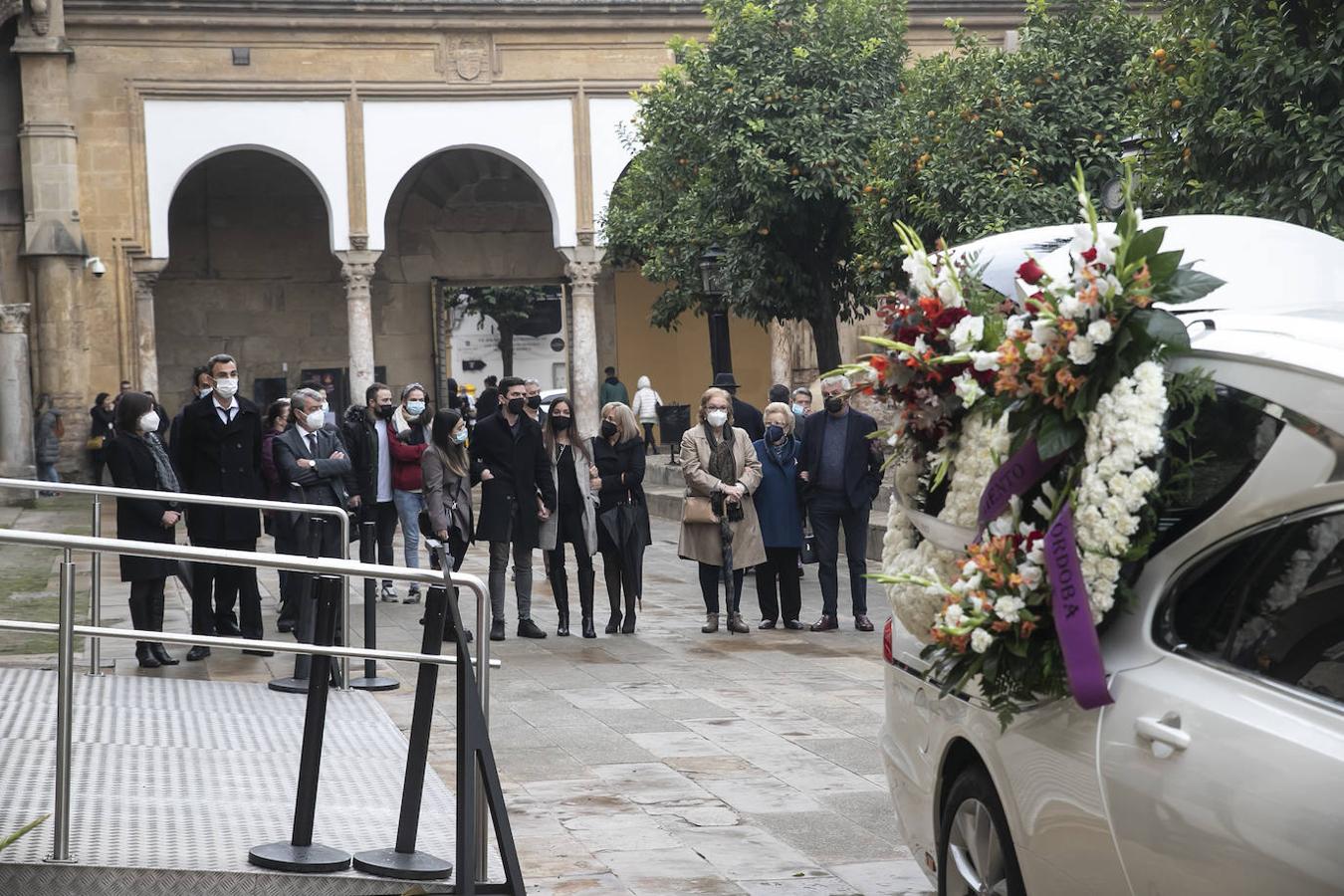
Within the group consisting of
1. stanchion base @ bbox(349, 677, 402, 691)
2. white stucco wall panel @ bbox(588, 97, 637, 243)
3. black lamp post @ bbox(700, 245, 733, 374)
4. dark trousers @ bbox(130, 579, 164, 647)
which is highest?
white stucco wall panel @ bbox(588, 97, 637, 243)

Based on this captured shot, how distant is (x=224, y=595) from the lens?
458 inches

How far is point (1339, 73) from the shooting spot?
9477mm

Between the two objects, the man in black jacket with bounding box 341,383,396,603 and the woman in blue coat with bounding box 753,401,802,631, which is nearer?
the woman in blue coat with bounding box 753,401,802,631

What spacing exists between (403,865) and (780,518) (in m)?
8.75

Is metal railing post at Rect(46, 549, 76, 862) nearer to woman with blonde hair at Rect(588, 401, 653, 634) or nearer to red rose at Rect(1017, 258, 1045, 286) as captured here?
red rose at Rect(1017, 258, 1045, 286)

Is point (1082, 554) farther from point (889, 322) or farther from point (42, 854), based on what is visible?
point (42, 854)

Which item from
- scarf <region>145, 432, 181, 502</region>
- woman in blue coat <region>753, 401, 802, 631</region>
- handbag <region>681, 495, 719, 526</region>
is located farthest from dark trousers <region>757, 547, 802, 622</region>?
scarf <region>145, 432, 181, 502</region>

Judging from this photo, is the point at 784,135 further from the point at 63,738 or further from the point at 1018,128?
the point at 63,738

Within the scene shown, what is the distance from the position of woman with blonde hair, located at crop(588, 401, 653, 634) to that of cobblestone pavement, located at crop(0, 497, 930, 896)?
664mm

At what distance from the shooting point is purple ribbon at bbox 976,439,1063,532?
425 centimetres

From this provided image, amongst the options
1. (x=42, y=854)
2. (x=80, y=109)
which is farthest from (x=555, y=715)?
(x=80, y=109)

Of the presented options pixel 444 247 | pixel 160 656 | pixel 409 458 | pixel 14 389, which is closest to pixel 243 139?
pixel 14 389

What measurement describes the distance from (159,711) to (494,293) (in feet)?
153

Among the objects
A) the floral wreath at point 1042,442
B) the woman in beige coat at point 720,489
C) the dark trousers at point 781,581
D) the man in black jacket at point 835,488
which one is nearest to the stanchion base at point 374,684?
the woman in beige coat at point 720,489
